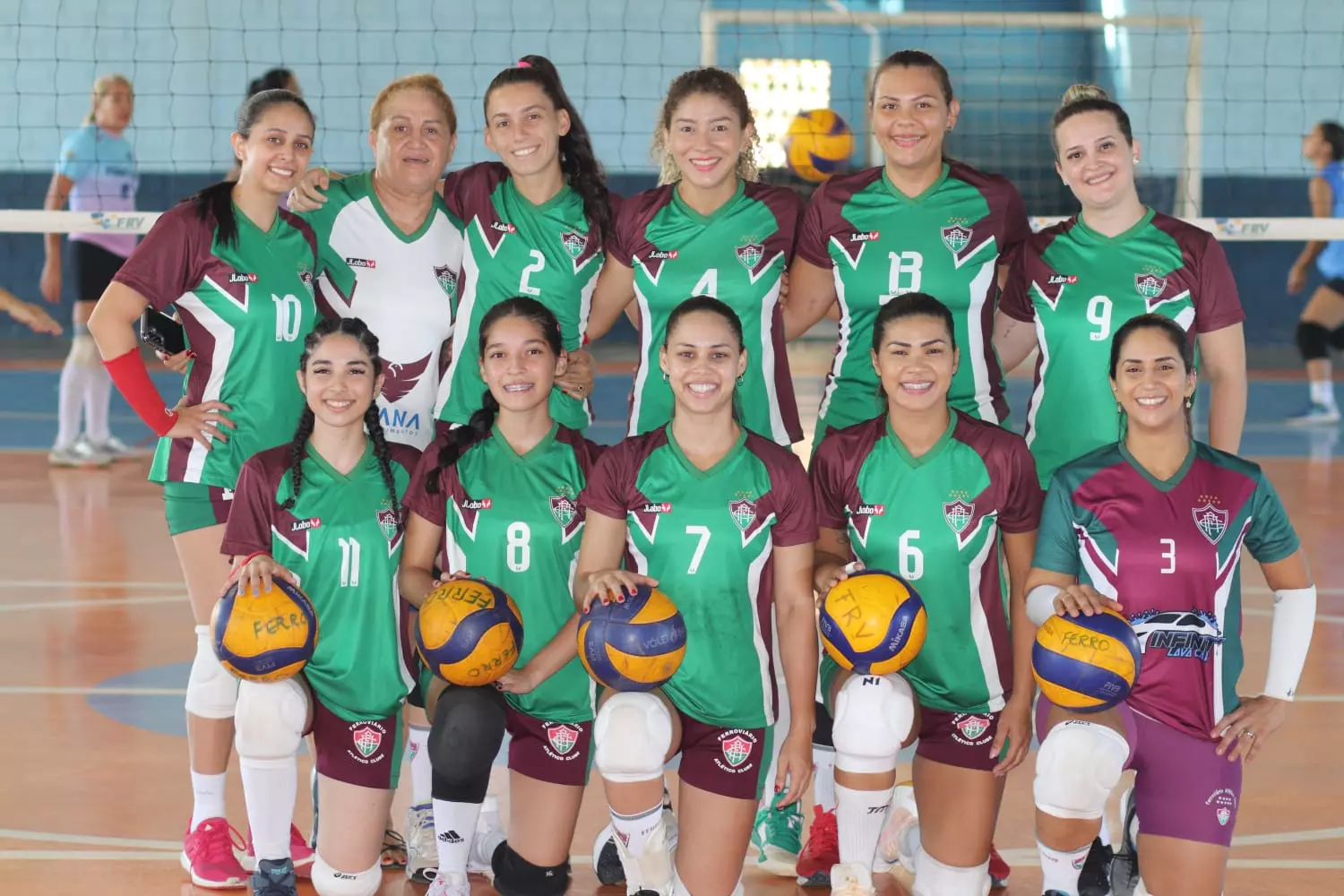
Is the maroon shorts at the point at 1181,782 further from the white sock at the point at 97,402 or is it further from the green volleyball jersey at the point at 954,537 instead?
the white sock at the point at 97,402

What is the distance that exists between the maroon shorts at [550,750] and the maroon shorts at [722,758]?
293 mm

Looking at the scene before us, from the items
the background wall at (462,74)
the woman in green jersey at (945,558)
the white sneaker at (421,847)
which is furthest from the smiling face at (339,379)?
the background wall at (462,74)

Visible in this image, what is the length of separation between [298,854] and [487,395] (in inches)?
48.3

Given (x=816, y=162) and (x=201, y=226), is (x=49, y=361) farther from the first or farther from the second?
(x=201, y=226)

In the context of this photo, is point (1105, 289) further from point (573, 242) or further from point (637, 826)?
point (637, 826)

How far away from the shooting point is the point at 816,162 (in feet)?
32.8

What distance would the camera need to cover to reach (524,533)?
3717 mm

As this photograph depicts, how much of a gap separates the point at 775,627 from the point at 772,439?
493mm

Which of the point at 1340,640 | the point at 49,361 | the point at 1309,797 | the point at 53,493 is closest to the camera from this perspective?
the point at 1309,797

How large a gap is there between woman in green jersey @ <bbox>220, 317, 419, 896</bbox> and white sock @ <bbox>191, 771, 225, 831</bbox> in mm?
252

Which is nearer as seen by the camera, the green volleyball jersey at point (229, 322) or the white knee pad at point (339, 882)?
the white knee pad at point (339, 882)

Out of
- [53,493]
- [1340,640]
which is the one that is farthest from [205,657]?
[53,493]

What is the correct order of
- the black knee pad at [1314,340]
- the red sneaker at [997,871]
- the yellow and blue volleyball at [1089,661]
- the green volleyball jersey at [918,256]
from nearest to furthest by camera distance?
the yellow and blue volleyball at [1089,661] → the red sneaker at [997,871] → the green volleyball jersey at [918,256] → the black knee pad at [1314,340]

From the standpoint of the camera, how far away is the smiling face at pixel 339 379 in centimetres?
367
